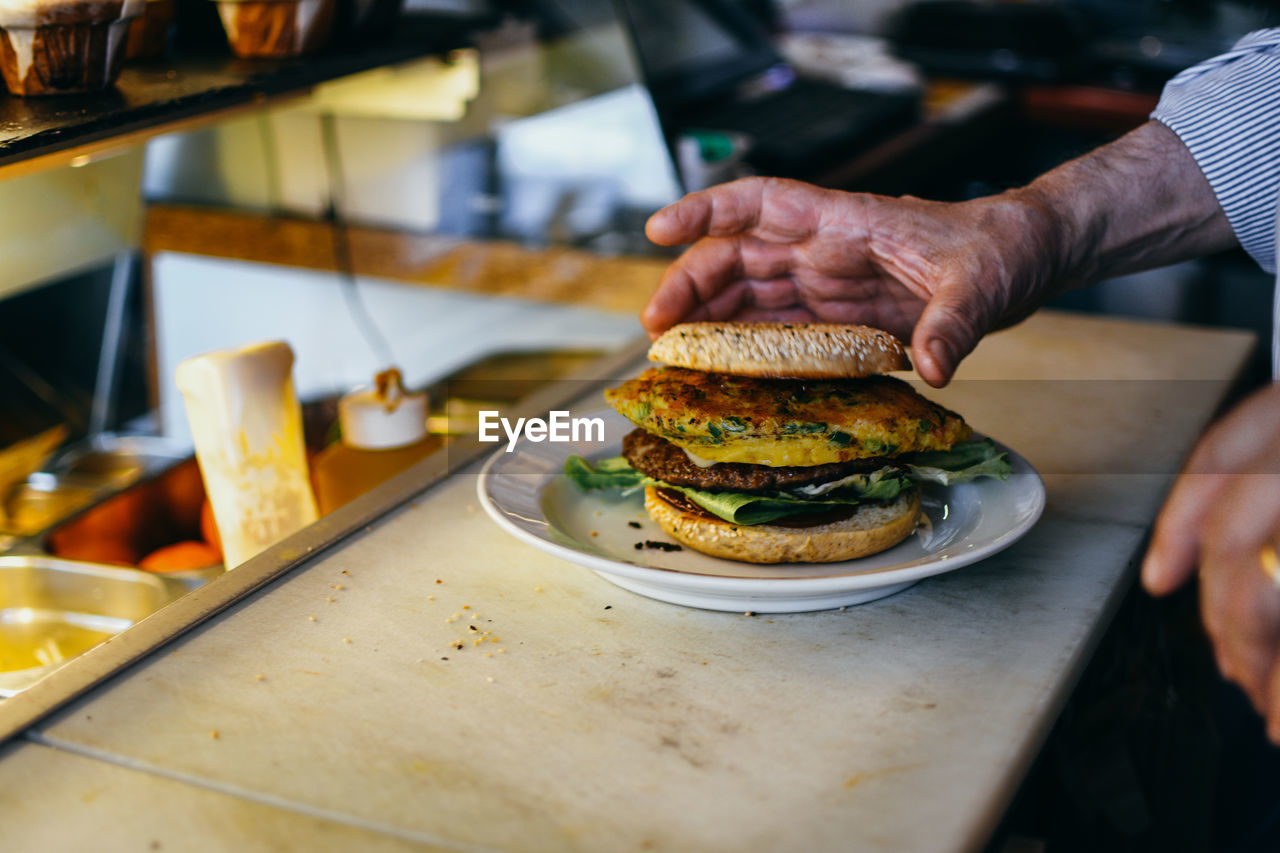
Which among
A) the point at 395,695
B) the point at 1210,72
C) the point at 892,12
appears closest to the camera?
the point at 395,695

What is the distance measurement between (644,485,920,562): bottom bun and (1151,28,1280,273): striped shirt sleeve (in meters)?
0.73

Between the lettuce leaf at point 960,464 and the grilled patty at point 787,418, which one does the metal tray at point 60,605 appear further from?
the lettuce leaf at point 960,464

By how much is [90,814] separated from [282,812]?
13 cm

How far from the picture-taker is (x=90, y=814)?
0.74 m

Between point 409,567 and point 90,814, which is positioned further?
point 409,567

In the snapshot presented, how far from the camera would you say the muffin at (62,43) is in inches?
37.6

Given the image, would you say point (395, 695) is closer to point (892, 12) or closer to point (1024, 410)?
point (1024, 410)

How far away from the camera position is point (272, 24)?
1.31m

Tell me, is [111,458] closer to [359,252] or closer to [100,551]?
[100,551]

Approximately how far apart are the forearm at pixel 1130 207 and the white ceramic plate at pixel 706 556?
1.26 ft

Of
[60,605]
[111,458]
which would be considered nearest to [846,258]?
[60,605]

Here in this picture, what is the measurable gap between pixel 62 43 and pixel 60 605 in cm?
67

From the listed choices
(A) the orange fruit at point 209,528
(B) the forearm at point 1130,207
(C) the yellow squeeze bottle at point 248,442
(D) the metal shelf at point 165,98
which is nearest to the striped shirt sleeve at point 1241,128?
(B) the forearm at point 1130,207

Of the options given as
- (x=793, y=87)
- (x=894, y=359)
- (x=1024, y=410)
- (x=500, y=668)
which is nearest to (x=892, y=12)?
(x=793, y=87)
